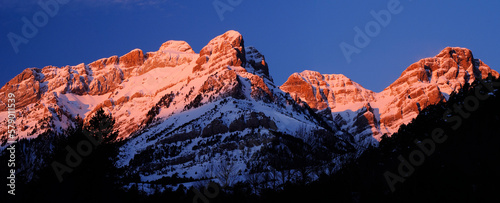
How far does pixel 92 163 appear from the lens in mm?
67938

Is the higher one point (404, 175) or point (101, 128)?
point (101, 128)

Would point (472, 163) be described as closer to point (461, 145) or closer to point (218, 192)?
point (461, 145)

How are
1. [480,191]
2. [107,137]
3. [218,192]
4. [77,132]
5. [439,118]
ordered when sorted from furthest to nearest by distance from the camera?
[439,118], [218,192], [107,137], [77,132], [480,191]

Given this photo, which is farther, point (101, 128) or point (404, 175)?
point (101, 128)

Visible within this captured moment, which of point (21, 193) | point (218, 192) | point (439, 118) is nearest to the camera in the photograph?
point (21, 193)

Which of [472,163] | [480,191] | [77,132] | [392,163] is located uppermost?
[77,132]

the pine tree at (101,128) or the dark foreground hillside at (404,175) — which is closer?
the dark foreground hillside at (404,175)

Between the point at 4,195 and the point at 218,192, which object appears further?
the point at 218,192

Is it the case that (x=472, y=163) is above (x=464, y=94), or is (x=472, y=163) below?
below

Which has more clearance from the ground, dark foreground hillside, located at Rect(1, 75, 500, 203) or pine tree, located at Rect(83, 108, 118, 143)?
pine tree, located at Rect(83, 108, 118, 143)

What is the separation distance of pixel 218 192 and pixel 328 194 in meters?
18.5

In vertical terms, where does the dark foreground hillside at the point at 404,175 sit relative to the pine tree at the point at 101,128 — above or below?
below

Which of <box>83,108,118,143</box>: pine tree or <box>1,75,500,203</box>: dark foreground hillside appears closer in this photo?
<box>1,75,500,203</box>: dark foreground hillside

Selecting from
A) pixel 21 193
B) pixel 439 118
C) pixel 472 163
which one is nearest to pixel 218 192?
pixel 21 193
